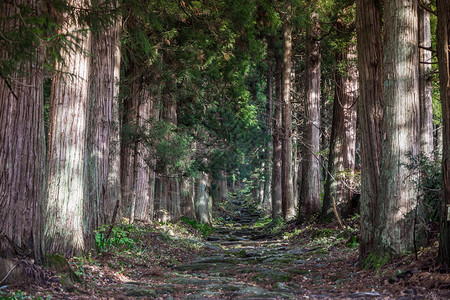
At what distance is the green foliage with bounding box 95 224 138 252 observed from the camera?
351 inches

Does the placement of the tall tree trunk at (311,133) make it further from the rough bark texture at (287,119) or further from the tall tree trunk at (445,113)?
the tall tree trunk at (445,113)

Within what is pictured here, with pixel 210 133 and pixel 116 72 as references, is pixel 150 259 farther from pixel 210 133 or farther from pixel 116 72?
pixel 210 133

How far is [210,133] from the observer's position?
21.5 metres

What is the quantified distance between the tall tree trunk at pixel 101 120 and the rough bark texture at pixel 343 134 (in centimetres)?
784

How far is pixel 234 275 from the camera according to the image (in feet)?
28.7

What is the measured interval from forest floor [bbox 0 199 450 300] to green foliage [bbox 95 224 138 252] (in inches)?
0.9

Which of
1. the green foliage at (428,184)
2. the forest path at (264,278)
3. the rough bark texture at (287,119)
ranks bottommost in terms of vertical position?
the forest path at (264,278)

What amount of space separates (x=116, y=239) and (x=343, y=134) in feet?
28.6

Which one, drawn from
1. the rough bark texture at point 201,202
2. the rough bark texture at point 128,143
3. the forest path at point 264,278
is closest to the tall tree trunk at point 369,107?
the forest path at point 264,278

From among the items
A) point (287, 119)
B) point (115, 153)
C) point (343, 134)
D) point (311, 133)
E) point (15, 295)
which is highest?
point (287, 119)

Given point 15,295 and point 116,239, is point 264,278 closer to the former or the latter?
point 116,239

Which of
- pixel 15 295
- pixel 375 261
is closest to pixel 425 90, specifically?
pixel 375 261

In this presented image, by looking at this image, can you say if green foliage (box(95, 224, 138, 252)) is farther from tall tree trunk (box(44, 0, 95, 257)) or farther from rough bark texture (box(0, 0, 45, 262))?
rough bark texture (box(0, 0, 45, 262))

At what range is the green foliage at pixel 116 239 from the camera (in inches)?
351
